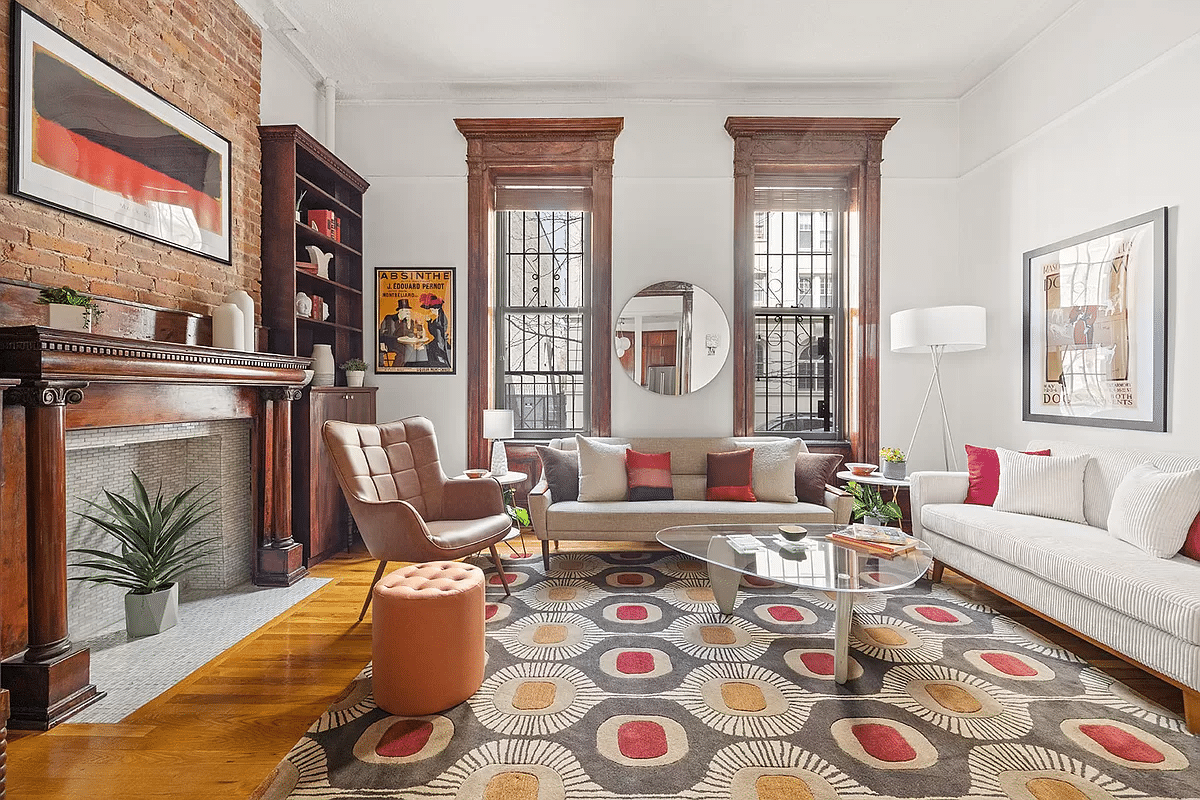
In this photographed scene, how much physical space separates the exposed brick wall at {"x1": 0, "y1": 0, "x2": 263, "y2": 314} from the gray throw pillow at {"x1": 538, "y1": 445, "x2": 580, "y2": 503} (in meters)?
2.15

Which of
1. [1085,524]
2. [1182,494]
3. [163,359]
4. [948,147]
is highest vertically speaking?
[948,147]

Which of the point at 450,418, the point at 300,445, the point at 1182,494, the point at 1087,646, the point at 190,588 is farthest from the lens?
the point at 450,418

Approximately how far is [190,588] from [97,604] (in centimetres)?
65

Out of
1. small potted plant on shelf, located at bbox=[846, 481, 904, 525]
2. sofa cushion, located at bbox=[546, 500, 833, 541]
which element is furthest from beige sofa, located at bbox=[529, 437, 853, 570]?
small potted plant on shelf, located at bbox=[846, 481, 904, 525]

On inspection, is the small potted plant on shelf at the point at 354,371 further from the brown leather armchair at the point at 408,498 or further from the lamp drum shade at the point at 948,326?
the lamp drum shade at the point at 948,326

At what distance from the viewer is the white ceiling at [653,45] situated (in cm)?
376

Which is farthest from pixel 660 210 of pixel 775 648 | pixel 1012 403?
pixel 775 648

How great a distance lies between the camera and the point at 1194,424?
2.90 m

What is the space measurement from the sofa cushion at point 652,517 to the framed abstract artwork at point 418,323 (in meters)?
1.78

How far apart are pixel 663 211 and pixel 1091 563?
3.57 metres

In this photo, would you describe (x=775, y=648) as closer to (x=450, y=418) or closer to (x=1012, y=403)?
(x=1012, y=403)

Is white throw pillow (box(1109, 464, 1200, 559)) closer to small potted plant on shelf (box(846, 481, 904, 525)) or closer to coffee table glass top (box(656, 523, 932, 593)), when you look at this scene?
coffee table glass top (box(656, 523, 932, 593))

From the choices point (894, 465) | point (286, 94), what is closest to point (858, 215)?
point (894, 465)

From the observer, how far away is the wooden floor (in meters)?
1.76
